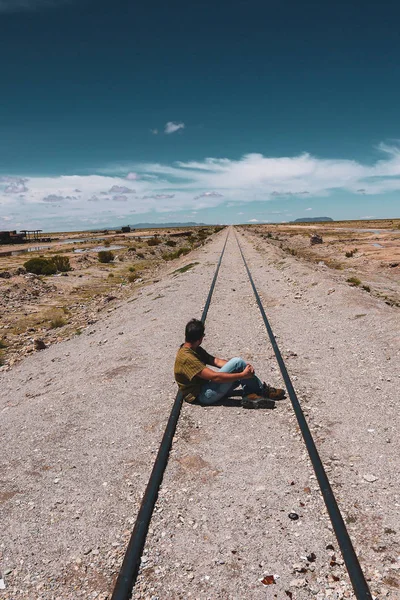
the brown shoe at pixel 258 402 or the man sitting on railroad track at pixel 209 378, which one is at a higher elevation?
the man sitting on railroad track at pixel 209 378

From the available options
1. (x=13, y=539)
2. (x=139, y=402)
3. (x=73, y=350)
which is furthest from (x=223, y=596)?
(x=73, y=350)

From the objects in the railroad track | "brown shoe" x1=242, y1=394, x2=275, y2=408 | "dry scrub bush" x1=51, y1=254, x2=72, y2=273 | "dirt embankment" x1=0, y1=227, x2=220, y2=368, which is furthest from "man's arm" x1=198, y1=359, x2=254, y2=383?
"dry scrub bush" x1=51, y1=254, x2=72, y2=273

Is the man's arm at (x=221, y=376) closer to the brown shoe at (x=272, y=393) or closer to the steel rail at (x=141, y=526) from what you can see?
the brown shoe at (x=272, y=393)

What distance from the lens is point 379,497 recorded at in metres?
4.47

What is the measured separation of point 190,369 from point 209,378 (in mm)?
335

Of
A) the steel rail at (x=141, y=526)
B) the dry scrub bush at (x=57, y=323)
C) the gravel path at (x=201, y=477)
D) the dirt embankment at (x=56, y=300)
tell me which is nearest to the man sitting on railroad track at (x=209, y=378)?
the gravel path at (x=201, y=477)

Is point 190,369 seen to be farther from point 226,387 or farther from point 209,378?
point 226,387

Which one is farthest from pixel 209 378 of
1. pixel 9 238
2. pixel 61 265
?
pixel 9 238

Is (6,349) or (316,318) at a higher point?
(316,318)

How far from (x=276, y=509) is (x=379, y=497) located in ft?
3.86

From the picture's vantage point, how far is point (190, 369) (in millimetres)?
6434

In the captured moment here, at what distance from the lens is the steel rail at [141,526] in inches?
A: 136

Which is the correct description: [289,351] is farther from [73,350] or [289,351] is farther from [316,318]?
[73,350]

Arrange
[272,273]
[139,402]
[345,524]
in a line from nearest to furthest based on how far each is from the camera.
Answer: [345,524] < [139,402] < [272,273]
